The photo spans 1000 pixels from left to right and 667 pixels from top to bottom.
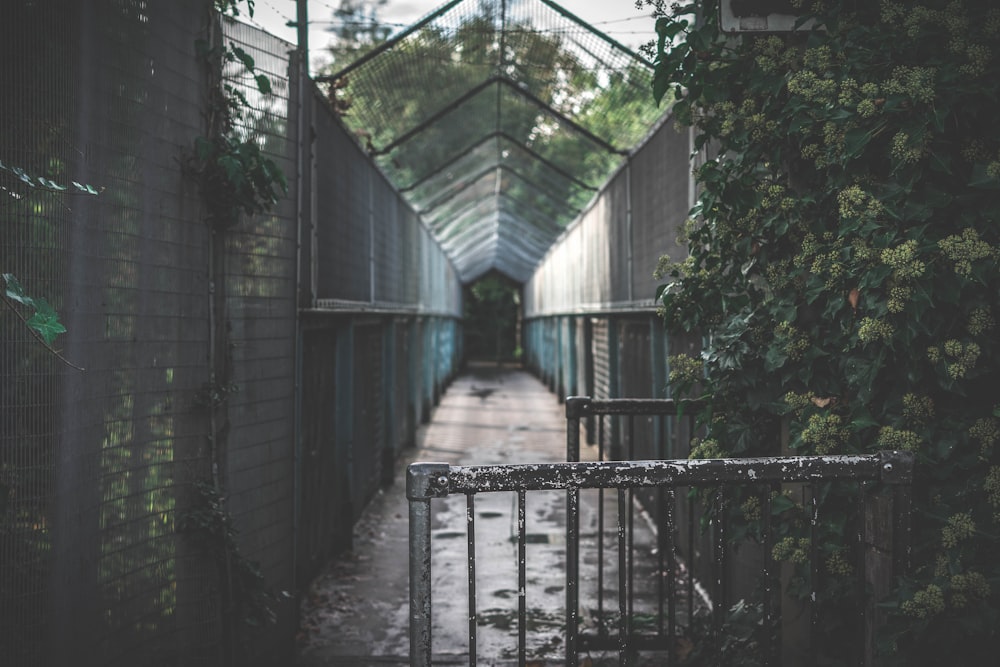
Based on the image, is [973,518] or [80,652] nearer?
[973,518]

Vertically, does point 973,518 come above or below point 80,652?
above

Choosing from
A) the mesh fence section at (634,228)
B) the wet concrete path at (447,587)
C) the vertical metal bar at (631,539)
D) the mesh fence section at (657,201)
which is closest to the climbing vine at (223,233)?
the wet concrete path at (447,587)

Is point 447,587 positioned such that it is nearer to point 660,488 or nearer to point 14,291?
point 660,488

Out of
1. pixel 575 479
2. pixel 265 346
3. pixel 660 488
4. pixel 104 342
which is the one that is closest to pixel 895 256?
pixel 660 488

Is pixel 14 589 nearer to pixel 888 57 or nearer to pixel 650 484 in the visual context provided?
pixel 650 484

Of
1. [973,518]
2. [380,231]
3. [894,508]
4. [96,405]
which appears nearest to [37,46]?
[96,405]

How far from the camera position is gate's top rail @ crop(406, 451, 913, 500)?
243 centimetres

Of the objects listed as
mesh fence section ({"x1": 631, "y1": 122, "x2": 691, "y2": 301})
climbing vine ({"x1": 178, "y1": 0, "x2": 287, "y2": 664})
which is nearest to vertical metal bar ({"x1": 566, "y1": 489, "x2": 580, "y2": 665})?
climbing vine ({"x1": 178, "y1": 0, "x2": 287, "y2": 664})

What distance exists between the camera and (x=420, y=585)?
2.47 meters

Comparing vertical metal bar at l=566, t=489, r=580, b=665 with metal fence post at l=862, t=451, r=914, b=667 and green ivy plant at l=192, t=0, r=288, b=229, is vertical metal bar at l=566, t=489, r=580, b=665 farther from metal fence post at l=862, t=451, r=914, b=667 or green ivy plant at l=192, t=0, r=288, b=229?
green ivy plant at l=192, t=0, r=288, b=229

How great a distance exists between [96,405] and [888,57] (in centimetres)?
344

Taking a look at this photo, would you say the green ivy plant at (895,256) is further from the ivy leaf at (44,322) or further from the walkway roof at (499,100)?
the walkway roof at (499,100)

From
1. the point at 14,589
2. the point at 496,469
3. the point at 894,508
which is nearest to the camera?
the point at 496,469

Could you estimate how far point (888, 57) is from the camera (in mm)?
2910
